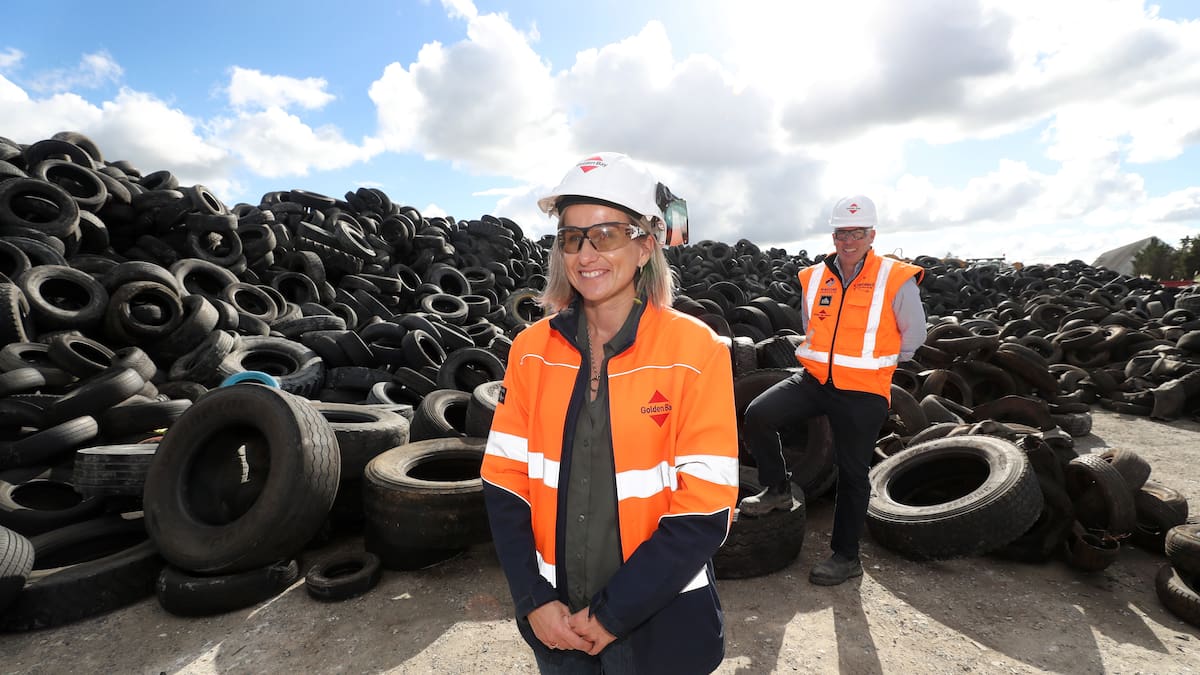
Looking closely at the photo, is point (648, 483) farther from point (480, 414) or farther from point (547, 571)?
point (480, 414)

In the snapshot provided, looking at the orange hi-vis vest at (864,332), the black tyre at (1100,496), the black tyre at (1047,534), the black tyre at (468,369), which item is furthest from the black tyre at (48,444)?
the black tyre at (1100,496)

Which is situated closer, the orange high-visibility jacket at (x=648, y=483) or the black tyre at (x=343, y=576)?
the orange high-visibility jacket at (x=648, y=483)

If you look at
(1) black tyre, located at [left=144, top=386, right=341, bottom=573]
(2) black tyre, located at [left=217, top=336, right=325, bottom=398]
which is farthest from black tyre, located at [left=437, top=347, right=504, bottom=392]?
(1) black tyre, located at [left=144, top=386, right=341, bottom=573]

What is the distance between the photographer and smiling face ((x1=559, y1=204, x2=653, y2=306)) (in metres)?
1.50

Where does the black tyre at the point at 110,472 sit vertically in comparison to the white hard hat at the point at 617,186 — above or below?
below

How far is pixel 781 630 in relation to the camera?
10.3 feet

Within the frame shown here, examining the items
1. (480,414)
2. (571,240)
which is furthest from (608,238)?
(480,414)

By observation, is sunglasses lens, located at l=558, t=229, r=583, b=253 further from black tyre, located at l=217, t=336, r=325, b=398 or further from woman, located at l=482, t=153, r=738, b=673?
black tyre, located at l=217, t=336, r=325, b=398

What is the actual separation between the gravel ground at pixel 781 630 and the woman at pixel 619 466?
5.53 feet

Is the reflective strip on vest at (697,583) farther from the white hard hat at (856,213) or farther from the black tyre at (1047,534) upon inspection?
the black tyre at (1047,534)

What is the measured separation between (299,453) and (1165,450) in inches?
357

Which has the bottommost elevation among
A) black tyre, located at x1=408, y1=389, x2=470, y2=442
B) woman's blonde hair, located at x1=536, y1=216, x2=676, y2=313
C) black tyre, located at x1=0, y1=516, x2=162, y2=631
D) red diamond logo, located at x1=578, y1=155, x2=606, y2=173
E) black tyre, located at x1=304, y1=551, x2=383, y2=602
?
black tyre, located at x1=304, y1=551, x2=383, y2=602

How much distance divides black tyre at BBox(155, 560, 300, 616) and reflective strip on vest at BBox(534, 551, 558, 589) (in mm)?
2787

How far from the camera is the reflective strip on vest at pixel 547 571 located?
153cm
